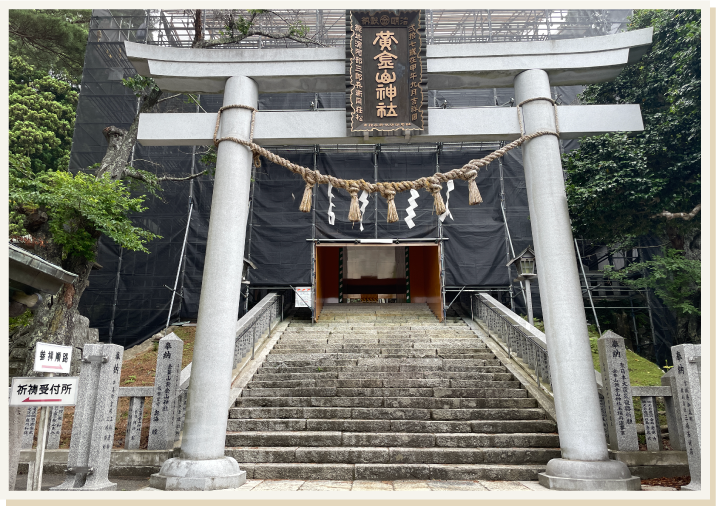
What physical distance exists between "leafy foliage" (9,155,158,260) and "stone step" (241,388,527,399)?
4422 mm

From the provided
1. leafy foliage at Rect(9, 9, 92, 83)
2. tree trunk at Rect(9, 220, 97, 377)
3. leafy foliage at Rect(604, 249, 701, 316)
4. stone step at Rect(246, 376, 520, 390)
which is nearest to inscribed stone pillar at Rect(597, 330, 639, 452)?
stone step at Rect(246, 376, 520, 390)

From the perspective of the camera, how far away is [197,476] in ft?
14.2

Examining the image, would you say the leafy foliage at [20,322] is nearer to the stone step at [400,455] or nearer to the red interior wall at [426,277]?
the stone step at [400,455]

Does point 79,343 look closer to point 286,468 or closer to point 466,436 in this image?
point 286,468

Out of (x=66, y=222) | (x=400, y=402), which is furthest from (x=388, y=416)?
(x=66, y=222)

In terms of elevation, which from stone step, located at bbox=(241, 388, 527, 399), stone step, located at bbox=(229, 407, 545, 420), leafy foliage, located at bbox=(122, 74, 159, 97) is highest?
leafy foliage, located at bbox=(122, 74, 159, 97)

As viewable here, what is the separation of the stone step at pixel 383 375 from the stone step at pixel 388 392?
515 mm

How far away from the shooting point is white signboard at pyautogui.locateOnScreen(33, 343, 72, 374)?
3600 mm

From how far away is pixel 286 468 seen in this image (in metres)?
5.05

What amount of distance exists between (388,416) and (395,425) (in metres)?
0.25

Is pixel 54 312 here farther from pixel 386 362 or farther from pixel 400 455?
pixel 400 455

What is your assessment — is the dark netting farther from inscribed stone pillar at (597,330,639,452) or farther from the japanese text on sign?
inscribed stone pillar at (597,330,639,452)

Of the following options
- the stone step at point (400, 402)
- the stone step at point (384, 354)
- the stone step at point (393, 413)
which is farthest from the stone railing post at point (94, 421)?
the stone step at point (384, 354)

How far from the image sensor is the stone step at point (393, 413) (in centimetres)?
614
